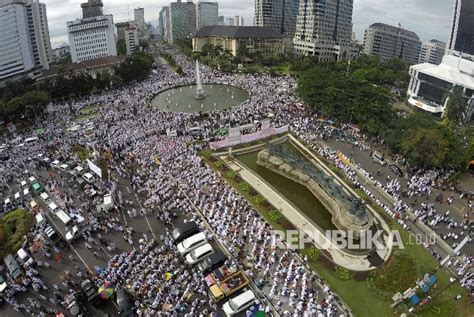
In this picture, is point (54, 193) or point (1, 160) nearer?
point (54, 193)

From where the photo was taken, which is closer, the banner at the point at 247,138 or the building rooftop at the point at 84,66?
the banner at the point at 247,138

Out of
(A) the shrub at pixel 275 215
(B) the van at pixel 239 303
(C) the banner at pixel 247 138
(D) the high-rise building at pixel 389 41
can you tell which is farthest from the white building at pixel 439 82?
(D) the high-rise building at pixel 389 41

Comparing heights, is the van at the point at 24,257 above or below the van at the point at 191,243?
below

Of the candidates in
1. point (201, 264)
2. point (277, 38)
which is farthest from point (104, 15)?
point (201, 264)

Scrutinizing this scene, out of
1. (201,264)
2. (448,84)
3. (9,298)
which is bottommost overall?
(9,298)

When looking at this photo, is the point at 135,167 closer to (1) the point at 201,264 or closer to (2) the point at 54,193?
(2) the point at 54,193

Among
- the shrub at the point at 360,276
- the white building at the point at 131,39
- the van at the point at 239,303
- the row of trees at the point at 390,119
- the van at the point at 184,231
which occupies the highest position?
the white building at the point at 131,39

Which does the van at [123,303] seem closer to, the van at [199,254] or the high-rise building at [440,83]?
the van at [199,254]

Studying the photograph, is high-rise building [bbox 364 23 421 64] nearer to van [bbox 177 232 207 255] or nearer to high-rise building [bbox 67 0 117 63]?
high-rise building [bbox 67 0 117 63]
